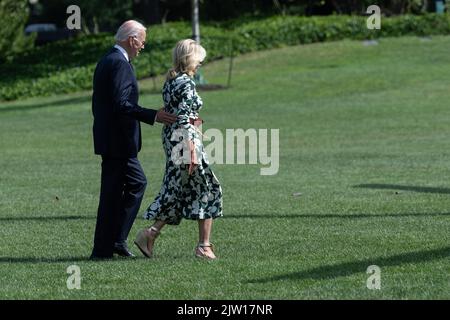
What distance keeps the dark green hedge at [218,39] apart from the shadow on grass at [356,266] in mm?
32688

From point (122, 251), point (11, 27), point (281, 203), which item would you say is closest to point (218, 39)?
point (11, 27)

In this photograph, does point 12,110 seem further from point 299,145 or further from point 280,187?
point 280,187

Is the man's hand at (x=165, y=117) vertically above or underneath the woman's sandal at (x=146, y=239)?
above

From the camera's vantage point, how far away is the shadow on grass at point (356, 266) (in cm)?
903

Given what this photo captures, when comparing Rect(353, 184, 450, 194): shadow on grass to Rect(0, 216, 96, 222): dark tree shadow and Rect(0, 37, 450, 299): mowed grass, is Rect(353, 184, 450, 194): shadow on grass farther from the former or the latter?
Rect(0, 216, 96, 222): dark tree shadow

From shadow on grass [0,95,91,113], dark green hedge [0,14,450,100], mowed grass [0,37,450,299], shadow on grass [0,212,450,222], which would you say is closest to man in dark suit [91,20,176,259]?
mowed grass [0,37,450,299]

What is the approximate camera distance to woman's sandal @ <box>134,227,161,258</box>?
34.0 ft

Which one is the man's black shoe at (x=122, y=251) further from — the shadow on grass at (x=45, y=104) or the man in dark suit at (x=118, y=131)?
the shadow on grass at (x=45, y=104)

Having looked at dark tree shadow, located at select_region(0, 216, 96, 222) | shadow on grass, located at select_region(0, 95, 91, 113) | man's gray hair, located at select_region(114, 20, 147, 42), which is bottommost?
shadow on grass, located at select_region(0, 95, 91, 113)

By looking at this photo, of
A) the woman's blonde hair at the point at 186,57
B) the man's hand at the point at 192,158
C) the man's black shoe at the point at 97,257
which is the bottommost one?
the man's black shoe at the point at 97,257

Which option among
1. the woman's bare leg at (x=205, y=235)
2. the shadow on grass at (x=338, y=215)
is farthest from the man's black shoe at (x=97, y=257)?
the shadow on grass at (x=338, y=215)

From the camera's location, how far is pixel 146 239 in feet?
34.0

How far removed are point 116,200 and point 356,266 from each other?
222cm
